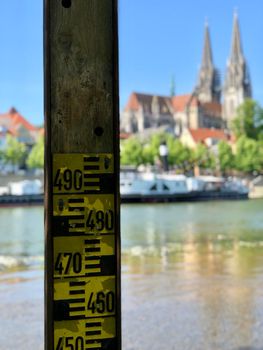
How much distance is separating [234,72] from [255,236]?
11817 centimetres

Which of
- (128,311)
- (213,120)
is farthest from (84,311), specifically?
(213,120)

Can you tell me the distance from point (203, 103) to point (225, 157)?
4986cm

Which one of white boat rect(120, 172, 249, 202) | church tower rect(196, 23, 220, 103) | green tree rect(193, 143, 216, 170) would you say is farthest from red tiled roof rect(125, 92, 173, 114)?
white boat rect(120, 172, 249, 202)

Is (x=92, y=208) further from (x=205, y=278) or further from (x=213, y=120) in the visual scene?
(x=213, y=120)

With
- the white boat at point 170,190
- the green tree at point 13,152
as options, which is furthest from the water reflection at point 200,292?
the green tree at point 13,152

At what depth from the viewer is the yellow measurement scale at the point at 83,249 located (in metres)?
2.05

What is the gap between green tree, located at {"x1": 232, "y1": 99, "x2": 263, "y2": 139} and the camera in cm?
9519

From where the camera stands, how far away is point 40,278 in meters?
10.2

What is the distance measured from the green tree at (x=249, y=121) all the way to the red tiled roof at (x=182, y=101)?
1177 inches

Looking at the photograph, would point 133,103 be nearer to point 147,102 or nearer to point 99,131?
point 147,102

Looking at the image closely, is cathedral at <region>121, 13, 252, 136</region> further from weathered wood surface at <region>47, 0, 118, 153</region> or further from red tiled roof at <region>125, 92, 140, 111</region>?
weathered wood surface at <region>47, 0, 118, 153</region>

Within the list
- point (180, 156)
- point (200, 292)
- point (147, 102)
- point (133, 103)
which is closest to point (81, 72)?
point (200, 292)

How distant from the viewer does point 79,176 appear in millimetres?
2078

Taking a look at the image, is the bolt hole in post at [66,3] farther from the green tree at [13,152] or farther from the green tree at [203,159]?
the green tree at [203,159]
